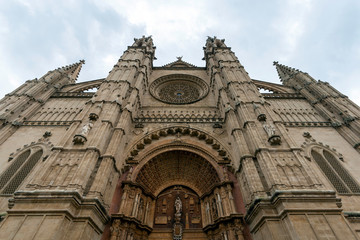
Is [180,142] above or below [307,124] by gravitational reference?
below

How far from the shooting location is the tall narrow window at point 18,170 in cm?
1123

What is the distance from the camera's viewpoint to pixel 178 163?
14570mm

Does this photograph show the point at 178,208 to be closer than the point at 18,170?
No

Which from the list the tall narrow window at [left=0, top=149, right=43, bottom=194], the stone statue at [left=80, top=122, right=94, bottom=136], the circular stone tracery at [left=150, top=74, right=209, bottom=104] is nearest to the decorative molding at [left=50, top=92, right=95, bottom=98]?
the circular stone tracery at [left=150, top=74, right=209, bottom=104]

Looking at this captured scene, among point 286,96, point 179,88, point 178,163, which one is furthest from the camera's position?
point 179,88

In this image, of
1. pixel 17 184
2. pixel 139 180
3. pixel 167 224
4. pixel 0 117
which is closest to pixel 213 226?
pixel 167 224

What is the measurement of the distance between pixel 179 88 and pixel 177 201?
14.0 meters

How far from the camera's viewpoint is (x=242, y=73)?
19.4m

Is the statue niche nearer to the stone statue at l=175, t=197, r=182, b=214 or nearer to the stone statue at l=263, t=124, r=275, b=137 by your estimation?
the stone statue at l=175, t=197, r=182, b=214

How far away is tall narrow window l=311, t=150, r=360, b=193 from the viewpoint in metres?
11.4

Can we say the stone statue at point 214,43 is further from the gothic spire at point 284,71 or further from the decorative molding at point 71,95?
the decorative molding at point 71,95

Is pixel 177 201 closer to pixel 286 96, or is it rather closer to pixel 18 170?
pixel 18 170

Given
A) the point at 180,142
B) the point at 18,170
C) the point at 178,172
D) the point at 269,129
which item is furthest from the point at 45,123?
the point at 269,129

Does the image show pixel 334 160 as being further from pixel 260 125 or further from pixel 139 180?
pixel 139 180
